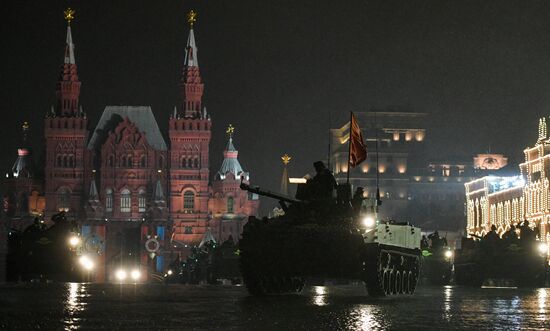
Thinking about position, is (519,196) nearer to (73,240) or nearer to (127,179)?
(73,240)

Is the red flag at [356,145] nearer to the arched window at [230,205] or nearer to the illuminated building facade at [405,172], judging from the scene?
the arched window at [230,205]

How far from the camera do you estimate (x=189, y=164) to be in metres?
155

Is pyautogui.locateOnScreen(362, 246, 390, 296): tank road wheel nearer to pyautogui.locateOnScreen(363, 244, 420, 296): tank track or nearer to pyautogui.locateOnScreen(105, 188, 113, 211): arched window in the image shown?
pyautogui.locateOnScreen(363, 244, 420, 296): tank track

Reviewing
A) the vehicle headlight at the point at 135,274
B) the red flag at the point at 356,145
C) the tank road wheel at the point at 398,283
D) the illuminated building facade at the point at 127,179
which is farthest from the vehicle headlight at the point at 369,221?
the illuminated building facade at the point at 127,179

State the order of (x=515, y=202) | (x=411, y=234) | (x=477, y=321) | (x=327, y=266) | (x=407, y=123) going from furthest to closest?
(x=407, y=123), (x=515, y=202), (x=411, y=234), (x=327, y=266), (x=477, y=321)

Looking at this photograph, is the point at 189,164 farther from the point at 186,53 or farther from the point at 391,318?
the point at 391,318

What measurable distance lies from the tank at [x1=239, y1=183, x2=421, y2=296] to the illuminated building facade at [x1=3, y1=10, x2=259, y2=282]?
118m

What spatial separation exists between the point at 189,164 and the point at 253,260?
123183mm

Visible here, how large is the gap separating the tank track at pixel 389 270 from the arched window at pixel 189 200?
11732 centimetres

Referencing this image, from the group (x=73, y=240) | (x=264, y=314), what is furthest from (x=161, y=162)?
(x=264, y=314)

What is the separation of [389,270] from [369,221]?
237 centimetres

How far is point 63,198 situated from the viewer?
152625 millimetres

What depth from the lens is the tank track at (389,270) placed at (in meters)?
31.0

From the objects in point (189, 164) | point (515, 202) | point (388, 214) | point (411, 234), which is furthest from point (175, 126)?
point (411, 234)
